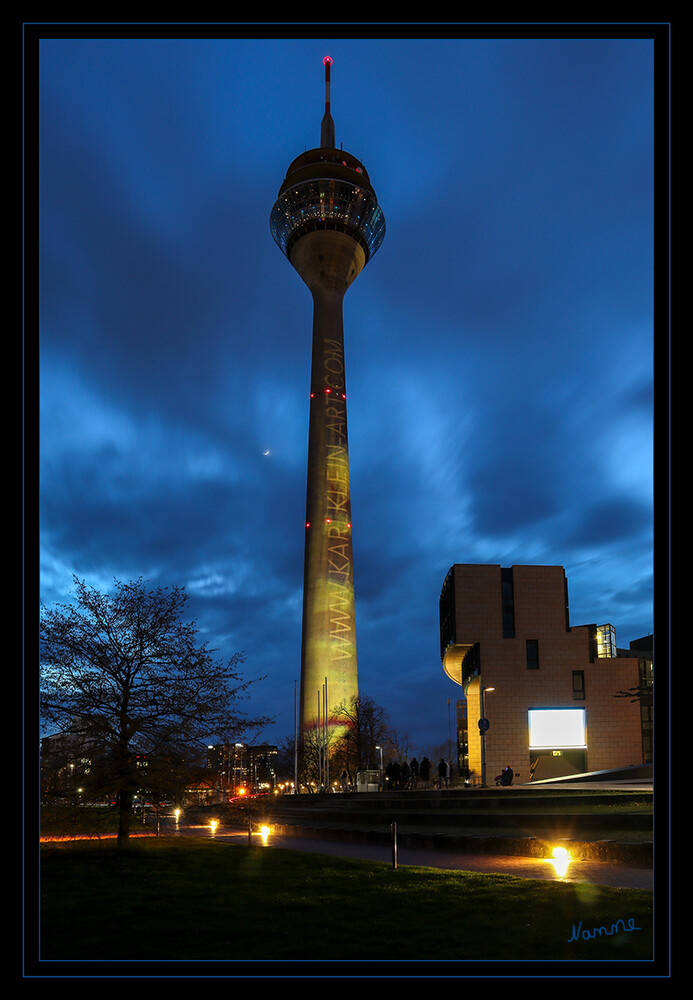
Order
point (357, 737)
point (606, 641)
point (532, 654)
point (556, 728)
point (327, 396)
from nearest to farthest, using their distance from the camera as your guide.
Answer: point (556, 728) → point (532, 654) → point (357, 737) → point (327, 396) → point (606, 641)

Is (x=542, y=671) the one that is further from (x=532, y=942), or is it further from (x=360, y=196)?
(x=360, y=196)

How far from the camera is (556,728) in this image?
6169 cm

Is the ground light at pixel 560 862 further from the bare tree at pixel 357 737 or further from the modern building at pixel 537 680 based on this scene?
the bare tree at pixel 357 737

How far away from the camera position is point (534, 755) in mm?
60531

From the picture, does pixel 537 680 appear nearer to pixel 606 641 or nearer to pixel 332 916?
pixel 606 641

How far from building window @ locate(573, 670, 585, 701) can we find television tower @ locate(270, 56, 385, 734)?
27829 millimetres

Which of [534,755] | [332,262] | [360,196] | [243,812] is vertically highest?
[360,196]

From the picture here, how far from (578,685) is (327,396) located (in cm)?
4885

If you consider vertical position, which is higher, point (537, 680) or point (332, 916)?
point (332, 916)

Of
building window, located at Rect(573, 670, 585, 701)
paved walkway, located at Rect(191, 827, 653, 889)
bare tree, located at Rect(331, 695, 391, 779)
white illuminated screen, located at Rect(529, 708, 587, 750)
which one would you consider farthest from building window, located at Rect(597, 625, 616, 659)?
paved walkway, located at Rect(191, 827, 653, 889)

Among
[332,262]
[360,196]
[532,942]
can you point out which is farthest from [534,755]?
[360,196]

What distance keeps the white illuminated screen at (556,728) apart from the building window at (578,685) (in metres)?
0.99

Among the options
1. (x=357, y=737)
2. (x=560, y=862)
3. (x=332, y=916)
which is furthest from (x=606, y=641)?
(x=332, y=916)
